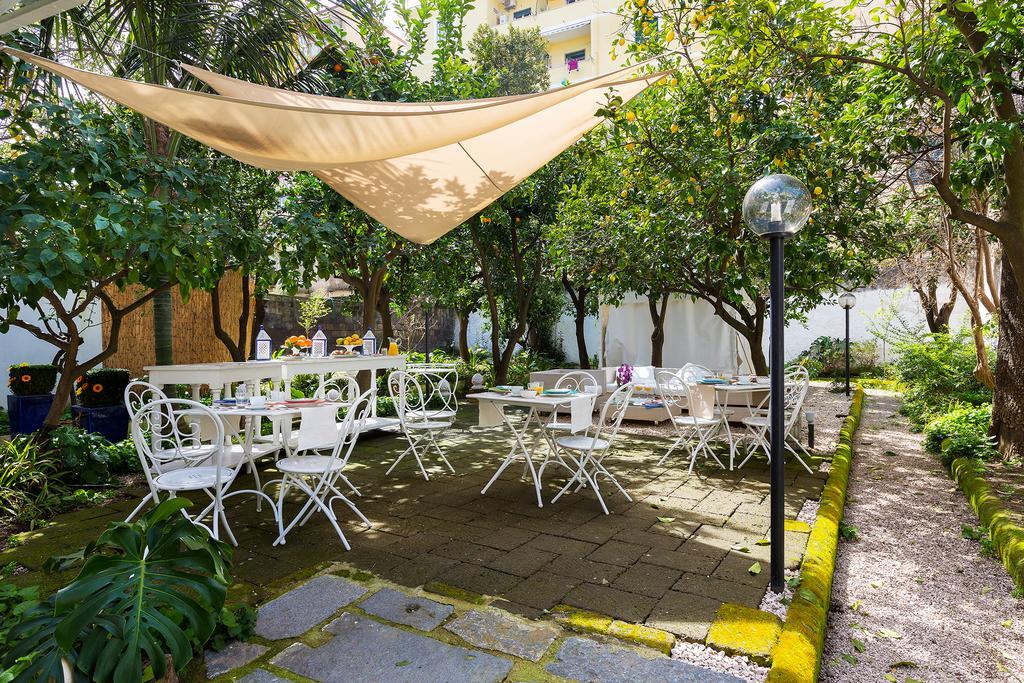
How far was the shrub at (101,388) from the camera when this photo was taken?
17.6 feet

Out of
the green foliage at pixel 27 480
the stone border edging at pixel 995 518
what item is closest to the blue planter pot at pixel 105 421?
the green foliage at pixel 27 480

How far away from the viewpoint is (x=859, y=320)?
1383 cm

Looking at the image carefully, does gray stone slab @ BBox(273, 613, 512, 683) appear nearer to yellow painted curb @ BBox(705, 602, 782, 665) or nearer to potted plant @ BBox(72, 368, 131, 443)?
yellow painted curb @ BBox(705, 602, 782, 665)

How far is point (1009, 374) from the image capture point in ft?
15.6

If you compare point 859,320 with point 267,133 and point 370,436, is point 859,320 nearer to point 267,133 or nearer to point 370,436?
point 370,436

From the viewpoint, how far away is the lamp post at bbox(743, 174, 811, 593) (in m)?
2.56

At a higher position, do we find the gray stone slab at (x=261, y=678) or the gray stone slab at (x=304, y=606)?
the gray stone slab at (x=304, y=606)

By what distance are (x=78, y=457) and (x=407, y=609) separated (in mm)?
3071

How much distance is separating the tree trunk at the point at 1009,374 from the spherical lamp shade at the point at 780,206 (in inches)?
122

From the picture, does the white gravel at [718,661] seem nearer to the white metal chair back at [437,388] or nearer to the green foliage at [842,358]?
the white metal chair back at [437,388]

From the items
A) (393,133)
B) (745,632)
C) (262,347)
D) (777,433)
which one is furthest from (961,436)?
(262,347)

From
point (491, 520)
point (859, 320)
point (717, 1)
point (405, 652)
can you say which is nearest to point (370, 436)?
point (491, 520)

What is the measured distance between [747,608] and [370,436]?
4.60 meters

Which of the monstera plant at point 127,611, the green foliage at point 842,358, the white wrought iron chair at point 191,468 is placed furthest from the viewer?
the green foliage at point 842,358
